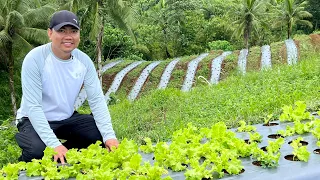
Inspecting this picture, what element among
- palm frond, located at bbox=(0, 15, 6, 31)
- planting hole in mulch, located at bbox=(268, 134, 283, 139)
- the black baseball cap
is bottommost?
→ planting hole in mulch, located at bbox=(268, 134, 283, 139)

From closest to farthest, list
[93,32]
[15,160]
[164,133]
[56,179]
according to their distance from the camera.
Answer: [56,179], [15,160], [164,133], [93,32]

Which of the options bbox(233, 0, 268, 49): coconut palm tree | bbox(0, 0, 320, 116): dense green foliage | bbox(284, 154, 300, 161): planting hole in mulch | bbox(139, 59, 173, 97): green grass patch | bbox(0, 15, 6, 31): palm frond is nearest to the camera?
bbox(284, 154, 300, 161): planting hole in mulch

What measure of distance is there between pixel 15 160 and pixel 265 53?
15423 millimetres

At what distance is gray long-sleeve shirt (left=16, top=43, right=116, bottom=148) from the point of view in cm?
262

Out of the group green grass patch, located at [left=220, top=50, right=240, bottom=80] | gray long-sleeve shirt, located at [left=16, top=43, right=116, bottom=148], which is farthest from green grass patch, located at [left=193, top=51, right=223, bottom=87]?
gray long-sleeve shirt, located at [left=16, top=43, right=116, bottom=148]

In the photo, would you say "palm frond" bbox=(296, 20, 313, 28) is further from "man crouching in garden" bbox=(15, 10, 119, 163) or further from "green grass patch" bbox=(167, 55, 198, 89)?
"man crouching in garden" bbox=(15, 10, 119, 163)

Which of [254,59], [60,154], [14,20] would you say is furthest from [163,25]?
[60,154]

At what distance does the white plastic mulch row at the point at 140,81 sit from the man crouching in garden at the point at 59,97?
12.9m

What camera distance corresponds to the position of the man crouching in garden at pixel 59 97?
262cm

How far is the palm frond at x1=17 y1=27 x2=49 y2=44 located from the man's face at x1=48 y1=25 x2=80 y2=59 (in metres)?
12.6

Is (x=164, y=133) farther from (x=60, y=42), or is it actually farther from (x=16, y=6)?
(x=16, y=6)

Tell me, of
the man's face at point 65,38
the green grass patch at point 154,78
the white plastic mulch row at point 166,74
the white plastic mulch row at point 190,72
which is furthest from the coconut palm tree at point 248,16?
the man's face at point 65,38

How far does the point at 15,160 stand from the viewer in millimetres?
3529

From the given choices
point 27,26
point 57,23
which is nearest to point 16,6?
point 27,26
